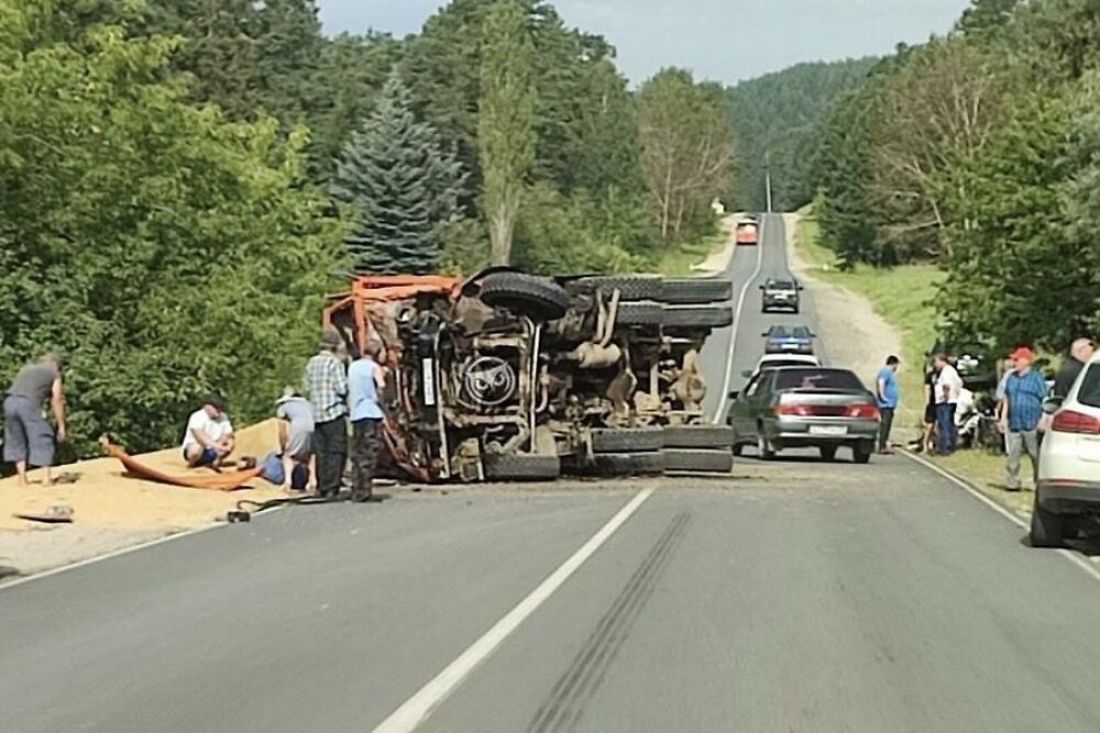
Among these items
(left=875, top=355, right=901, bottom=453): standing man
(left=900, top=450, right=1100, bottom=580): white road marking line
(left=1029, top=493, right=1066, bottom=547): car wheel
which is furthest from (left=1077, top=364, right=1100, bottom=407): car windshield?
(left=875, top=355, right=901, bottom=453): standing man

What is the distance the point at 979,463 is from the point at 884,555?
1402 centimetres

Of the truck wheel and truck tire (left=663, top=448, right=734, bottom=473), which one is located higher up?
the truck wheel

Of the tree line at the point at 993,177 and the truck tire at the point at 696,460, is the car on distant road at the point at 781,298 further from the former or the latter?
the truck tire at the point at 696,460

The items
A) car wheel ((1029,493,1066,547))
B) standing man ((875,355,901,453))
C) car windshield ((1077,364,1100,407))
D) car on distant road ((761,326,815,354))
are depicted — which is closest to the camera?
car windshield ((1077,364,1100,407))

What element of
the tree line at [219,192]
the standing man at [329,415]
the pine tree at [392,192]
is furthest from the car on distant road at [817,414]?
the pine tree at [392,192]

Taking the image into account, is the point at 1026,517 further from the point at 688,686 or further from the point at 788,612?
the point at 688,686

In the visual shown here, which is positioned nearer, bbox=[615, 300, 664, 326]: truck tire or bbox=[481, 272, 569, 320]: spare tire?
bbox=[481, 272, 569, 320]: spare tire

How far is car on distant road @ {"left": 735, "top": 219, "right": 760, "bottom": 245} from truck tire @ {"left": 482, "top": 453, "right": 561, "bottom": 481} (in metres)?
113

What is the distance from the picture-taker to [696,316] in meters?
22.8

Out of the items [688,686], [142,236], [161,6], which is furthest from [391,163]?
[688,686]

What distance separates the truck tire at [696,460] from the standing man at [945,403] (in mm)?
8084

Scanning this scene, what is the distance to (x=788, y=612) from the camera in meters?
11.6

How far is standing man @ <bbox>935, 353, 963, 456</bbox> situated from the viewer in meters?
30.1

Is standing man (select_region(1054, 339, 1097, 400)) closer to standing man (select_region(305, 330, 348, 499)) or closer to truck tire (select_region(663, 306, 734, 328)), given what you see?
truck tire (select_region(663, 306, 734, 328))
